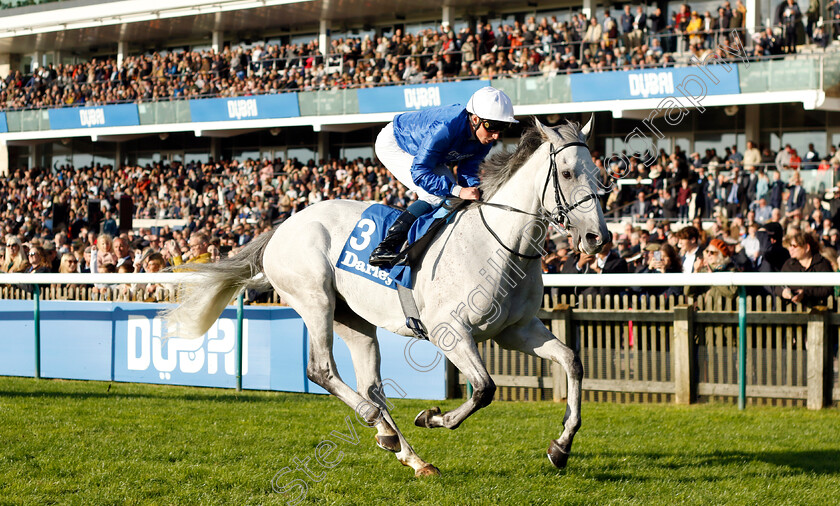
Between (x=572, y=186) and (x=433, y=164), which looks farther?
(x=433, y=164)

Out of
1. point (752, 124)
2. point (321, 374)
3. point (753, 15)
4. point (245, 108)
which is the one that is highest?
point (753, 15)

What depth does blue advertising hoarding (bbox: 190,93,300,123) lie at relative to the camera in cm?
2303

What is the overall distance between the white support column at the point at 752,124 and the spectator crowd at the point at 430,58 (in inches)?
76.8

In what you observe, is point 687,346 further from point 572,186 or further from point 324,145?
point 324,145

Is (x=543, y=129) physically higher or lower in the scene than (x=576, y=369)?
higher

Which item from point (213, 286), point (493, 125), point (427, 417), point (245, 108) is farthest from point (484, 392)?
point (245, 108)

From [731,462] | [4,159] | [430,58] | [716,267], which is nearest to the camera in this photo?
[731,462]

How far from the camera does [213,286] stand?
560cm

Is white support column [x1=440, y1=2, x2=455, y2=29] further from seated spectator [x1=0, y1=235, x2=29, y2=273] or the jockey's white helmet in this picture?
the jockey's white helmet

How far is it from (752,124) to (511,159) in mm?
16220

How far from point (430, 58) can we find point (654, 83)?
19.5 ft

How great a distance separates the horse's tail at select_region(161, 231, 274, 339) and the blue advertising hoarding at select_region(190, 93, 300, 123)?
17647 millimetres

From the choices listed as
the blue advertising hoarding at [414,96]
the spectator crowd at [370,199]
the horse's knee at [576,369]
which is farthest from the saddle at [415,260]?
the blue advertising hoarding at [414,96]

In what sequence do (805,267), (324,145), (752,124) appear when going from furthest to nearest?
(324,145), (752,124), (805,267)
